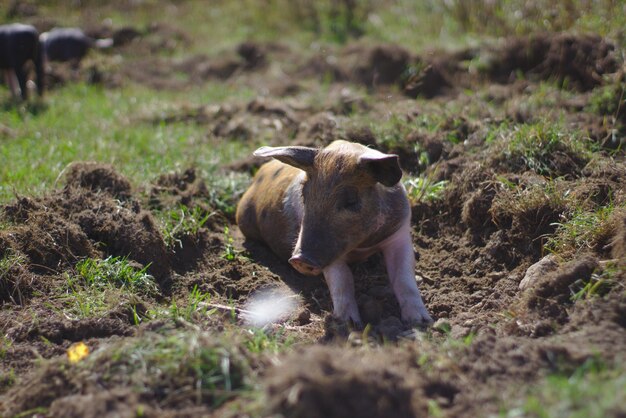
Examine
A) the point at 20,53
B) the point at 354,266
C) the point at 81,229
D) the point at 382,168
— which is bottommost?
the point at 20,53

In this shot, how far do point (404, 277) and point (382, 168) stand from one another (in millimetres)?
816

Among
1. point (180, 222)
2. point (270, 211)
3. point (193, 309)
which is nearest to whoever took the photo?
point (193, 309)

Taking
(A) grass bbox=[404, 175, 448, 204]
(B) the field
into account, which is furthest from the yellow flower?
(A) grass bbox=[404, 175, 448, 204]

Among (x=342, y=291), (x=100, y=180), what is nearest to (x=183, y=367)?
(x=342, y=291)

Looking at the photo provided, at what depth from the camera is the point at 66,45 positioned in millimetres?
13133

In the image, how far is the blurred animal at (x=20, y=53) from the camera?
11.3m

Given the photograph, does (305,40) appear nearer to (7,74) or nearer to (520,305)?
(7,74)

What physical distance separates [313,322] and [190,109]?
527 cm

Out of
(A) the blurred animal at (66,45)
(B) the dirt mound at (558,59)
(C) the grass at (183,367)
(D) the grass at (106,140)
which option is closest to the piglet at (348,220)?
(C) the grass at (183,367)

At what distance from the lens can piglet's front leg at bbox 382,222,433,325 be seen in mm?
4834

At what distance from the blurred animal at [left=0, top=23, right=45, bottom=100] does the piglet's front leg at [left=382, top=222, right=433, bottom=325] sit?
8056 mm

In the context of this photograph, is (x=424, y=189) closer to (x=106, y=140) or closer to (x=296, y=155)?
(x=296, y=155)

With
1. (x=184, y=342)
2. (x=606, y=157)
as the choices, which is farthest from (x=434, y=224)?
(x=184, y=342)

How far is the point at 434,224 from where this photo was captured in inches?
241
